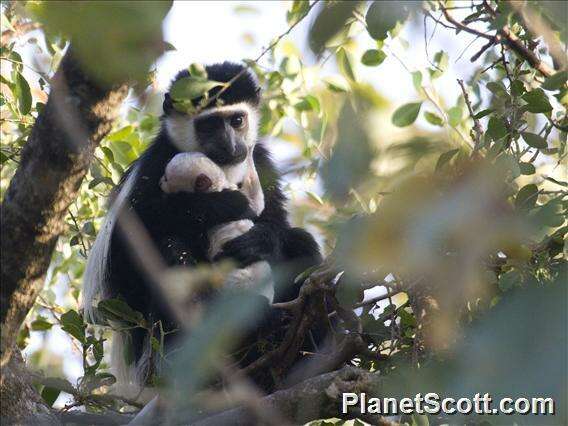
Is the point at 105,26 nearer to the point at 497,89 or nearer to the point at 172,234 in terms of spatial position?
the point at 497,89

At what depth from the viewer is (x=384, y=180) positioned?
0.72 metres

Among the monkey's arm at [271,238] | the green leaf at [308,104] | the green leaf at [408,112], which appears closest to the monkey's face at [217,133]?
the monkey's arm at [271,238]

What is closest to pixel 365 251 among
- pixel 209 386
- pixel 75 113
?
pixel 75 113

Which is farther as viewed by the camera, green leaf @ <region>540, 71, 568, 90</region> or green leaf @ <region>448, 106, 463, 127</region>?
green leaf @ <region>448, 106, 463, 127</region>

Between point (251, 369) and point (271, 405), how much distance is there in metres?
0.26

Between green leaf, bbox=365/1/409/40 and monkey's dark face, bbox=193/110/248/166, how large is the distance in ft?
7.21

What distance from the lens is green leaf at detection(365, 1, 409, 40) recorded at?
73 centimetres

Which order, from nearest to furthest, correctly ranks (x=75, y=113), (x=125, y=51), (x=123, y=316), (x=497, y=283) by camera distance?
(x=125, y=51) → (x=75, y=113) → (x=497, y=283) → (x=123, y=316)

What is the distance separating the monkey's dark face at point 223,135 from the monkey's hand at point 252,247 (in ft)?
1.51

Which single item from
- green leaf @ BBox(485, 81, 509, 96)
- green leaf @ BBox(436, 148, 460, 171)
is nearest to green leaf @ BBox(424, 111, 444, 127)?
green leaf @ BBox(485, 81, 509, 96)

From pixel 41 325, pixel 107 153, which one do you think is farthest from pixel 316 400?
pixel 41 325

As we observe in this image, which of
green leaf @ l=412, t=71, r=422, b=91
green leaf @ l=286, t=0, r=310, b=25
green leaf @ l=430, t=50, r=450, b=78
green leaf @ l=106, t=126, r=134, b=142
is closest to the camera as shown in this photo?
green leaf @ l=286, t=0, r=310, b=25

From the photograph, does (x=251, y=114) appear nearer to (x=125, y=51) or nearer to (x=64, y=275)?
(x=64, y=275)

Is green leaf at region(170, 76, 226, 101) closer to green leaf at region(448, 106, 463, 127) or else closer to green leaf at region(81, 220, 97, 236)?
green leaf at region(448, 106, 463, 127)
